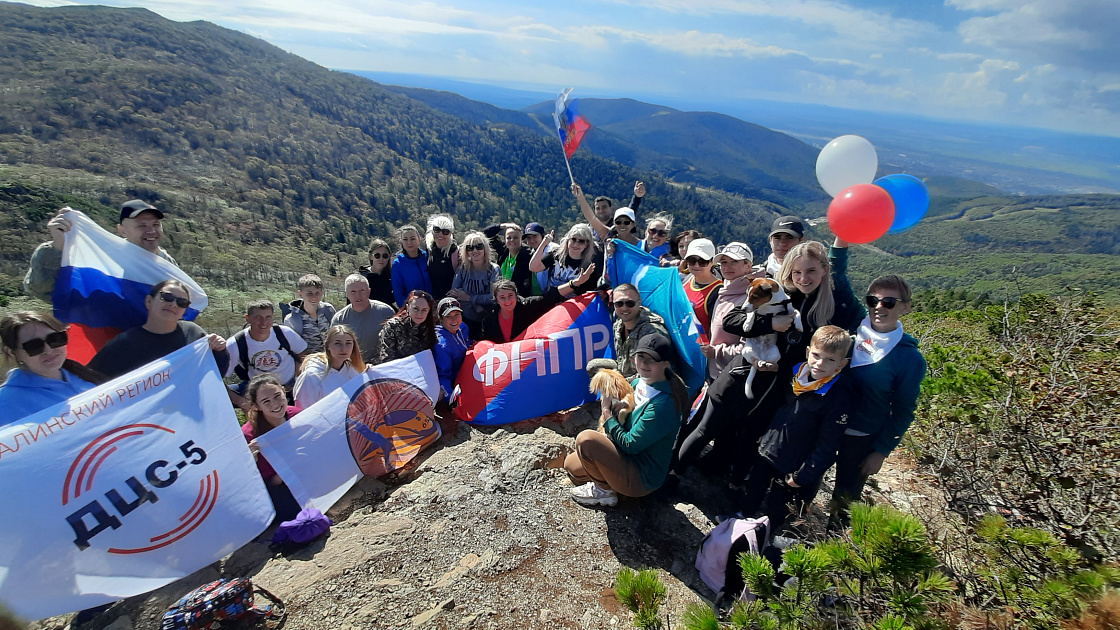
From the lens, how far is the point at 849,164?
605cm

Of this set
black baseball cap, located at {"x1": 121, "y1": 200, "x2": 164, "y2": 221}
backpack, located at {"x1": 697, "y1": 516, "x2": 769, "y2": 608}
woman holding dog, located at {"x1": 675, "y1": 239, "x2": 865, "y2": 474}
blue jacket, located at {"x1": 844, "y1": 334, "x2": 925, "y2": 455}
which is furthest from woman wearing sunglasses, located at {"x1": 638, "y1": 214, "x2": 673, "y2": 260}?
black baseball cap, located at {"x1": 121, "y1": 200, "x2": 164, "y2": 221}

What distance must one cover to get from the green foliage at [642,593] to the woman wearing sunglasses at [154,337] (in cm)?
465

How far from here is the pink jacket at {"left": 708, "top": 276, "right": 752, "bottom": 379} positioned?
16.3 ft

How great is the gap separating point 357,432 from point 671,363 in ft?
12.0

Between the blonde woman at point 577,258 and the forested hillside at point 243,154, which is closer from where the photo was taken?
the blonde woman at point 577,258

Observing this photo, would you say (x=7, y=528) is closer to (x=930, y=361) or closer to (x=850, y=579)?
(x=850, y=579)

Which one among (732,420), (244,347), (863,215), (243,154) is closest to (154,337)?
(244,347)

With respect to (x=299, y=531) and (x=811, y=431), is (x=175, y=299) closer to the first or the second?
(x=299, y=531)

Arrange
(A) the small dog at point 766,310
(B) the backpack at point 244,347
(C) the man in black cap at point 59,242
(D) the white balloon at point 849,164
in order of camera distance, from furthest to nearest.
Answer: (D) the white balloon at point 849,164 < (B) the backpack at point 244,347 < (C) the man in black cap at point 59,242 < (A) the small dog at point 766,310

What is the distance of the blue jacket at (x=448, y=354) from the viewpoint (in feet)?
21.2

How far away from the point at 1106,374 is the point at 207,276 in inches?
2010

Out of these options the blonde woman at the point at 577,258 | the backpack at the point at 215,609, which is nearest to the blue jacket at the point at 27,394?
the backpack at the point at 215,609

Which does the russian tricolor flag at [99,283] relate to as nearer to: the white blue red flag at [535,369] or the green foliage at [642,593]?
the white blue red flag at [535,369]

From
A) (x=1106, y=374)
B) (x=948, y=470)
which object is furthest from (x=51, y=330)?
(x=1106, y=374)
